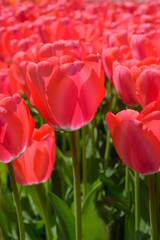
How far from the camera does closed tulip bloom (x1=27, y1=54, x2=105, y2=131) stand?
0.69m

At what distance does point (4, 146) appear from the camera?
0.71m

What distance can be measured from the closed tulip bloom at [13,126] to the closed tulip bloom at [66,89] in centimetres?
3

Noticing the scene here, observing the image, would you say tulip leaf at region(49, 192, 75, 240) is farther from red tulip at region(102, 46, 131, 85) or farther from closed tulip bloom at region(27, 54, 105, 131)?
red tulip at region(102, 46, 131, 85)

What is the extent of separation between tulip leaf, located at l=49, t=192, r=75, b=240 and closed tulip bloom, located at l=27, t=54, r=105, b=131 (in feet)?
0.77

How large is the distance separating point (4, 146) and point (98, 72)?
Result: 0.67 feet

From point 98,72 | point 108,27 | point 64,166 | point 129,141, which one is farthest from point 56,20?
point 129,141

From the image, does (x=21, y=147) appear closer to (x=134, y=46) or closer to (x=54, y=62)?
(x=54, y=62)

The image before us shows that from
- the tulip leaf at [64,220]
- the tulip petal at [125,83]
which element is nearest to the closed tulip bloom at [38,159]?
the tulip leaf at [64,220]

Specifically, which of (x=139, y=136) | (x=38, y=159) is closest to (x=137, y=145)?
(x=139, y=136)

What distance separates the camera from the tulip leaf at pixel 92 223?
3.03 ft

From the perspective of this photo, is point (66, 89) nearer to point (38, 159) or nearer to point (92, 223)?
point (38, 159)

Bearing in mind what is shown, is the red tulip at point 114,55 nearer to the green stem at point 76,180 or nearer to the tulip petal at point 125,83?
the tulip petal at point 125,83

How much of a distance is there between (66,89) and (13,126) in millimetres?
107

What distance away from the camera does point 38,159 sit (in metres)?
0.85
